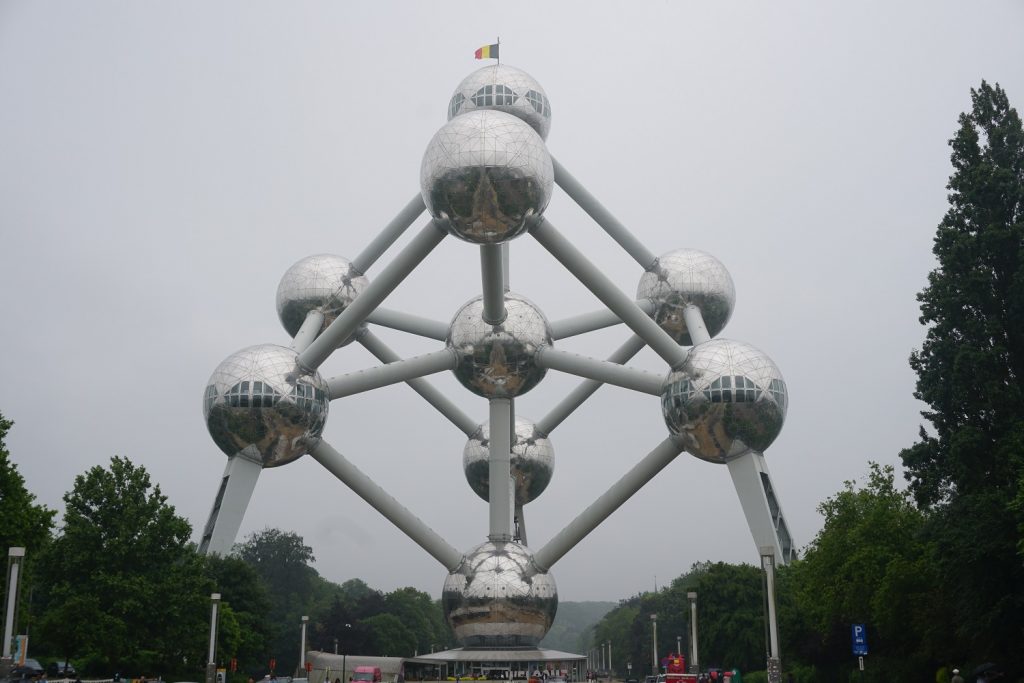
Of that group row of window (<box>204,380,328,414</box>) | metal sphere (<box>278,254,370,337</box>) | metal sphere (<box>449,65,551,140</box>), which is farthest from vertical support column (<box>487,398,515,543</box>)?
metal sphere (<box>449,65,551,140</box>)

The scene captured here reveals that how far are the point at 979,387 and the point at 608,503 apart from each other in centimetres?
836

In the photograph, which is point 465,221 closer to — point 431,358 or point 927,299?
point 431,358

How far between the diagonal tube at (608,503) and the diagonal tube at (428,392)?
4878 millimetres

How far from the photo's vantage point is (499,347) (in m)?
24.5

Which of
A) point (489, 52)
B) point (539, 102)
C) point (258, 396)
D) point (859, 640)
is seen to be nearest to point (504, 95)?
point (539, 102)

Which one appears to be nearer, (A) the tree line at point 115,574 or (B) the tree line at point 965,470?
(B) the tree line at point 965,470

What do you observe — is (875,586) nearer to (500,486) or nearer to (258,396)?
(500,486)

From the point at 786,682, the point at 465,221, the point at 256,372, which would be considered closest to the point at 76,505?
the point at 256,372

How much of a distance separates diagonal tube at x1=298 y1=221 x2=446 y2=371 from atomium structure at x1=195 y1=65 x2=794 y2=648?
33 millimetres

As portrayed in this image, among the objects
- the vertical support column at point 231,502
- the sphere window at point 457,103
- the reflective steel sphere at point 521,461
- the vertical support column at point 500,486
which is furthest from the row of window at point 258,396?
the sphere window at point 457,103

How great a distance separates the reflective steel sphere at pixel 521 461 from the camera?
2808 cm

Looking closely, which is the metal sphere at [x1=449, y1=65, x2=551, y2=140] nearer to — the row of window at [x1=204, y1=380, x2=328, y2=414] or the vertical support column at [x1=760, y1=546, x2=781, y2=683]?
the row of window at [x1=204, y1=380, x2=328, y2=414]

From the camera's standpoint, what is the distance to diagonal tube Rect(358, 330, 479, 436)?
27.6 meters

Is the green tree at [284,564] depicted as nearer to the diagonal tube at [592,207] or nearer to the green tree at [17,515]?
the green tree at [17,515]
